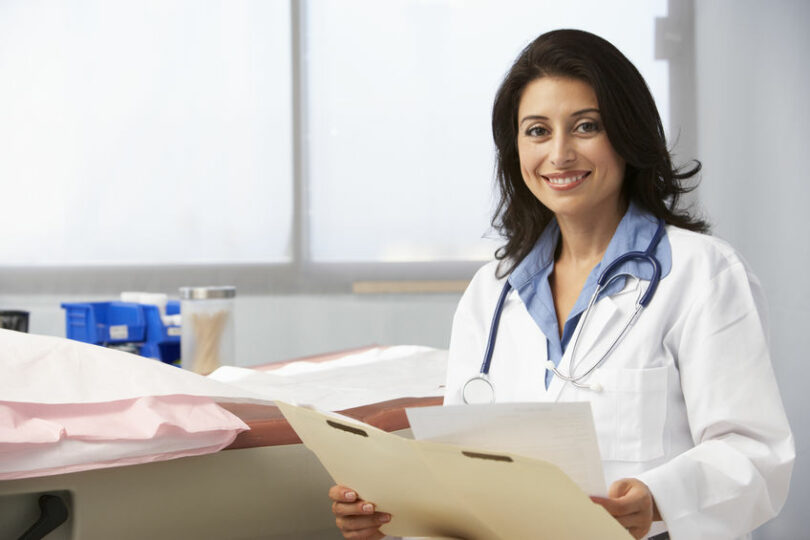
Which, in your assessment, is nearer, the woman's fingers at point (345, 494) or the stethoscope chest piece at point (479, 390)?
the woman's fingers at point (345, 494)

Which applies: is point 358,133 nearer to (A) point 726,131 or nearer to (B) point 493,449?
(A) point 726,131

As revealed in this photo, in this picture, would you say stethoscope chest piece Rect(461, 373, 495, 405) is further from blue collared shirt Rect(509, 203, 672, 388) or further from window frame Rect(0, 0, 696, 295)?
window frame Rect(0, 0, 696, 295)

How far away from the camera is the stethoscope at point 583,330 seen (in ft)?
3.43

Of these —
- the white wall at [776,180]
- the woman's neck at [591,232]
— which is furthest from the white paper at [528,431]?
the white wall at [776,180]

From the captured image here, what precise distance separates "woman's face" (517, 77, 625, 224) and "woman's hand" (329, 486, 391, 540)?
488 millimetres

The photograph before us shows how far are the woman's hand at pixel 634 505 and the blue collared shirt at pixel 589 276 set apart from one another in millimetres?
251

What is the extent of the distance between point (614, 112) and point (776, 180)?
1367mm

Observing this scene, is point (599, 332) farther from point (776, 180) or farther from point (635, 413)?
point (776, 180)

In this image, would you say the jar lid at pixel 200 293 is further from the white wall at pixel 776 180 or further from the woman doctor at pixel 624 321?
the white wall at pixel 776 180

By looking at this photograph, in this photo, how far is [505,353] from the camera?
46.6 inches

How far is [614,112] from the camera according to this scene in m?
1.09

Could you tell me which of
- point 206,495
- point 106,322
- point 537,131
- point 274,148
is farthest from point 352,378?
point 274,148

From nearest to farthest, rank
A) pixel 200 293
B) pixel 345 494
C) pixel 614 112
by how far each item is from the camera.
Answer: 1. pixel 345 494
2. pixel 614 112
3. pixel 200 293

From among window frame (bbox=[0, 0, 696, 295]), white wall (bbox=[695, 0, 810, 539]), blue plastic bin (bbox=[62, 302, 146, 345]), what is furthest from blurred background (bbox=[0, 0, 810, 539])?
blue plastic bin (bbox=[62, 302, 146, 345])
